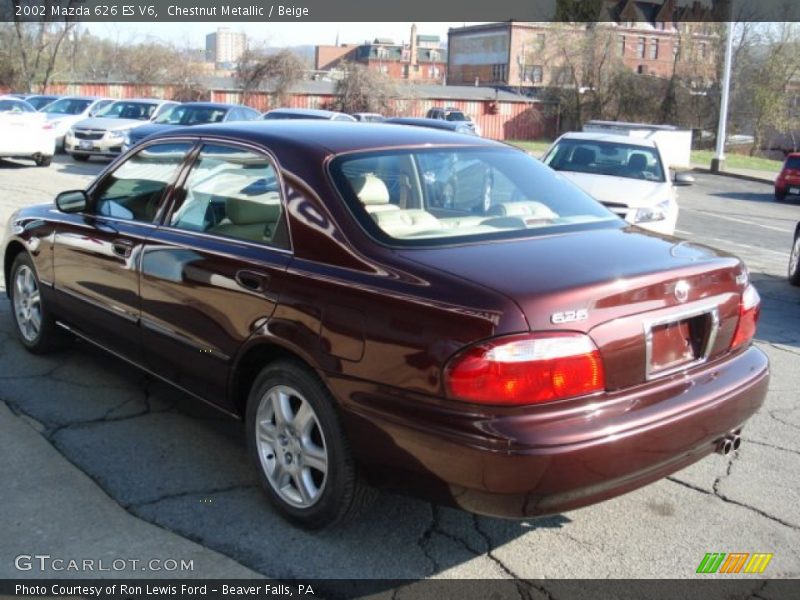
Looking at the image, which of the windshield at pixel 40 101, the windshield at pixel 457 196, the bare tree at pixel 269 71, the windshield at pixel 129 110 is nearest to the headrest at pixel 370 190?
the windshield at pixel 457 196

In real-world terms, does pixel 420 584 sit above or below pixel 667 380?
below

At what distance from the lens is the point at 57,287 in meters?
5.29

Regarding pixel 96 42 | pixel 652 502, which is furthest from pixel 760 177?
pixel 96 42

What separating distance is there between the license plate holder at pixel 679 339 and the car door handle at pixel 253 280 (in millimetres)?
1564

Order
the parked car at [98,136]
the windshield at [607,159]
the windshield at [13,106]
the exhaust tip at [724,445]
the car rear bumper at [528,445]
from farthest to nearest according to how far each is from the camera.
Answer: the parked car at [98,136], the windshield at [13,106], the windshield at [607,159], the exhaust tip at [724,445], the car rear bumper at [528,445]

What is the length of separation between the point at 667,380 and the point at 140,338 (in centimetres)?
269

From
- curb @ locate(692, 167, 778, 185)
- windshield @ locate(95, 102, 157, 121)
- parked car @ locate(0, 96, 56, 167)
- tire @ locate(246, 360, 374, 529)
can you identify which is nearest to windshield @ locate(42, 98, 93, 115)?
windshield @ locate(95, 102, 157, 121)

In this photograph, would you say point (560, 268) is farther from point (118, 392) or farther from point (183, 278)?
point (118, 392)

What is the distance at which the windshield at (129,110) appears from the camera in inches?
879

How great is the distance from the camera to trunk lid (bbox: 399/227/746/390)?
299 cm

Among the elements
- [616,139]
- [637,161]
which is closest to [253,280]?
[637,161]

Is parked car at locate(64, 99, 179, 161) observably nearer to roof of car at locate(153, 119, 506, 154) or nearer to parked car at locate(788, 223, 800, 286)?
parked car at locate(788, 223, 800, 286)

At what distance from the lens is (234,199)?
4047 millimetres

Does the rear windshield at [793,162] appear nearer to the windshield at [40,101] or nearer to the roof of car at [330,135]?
the roof of car at [330,135]
